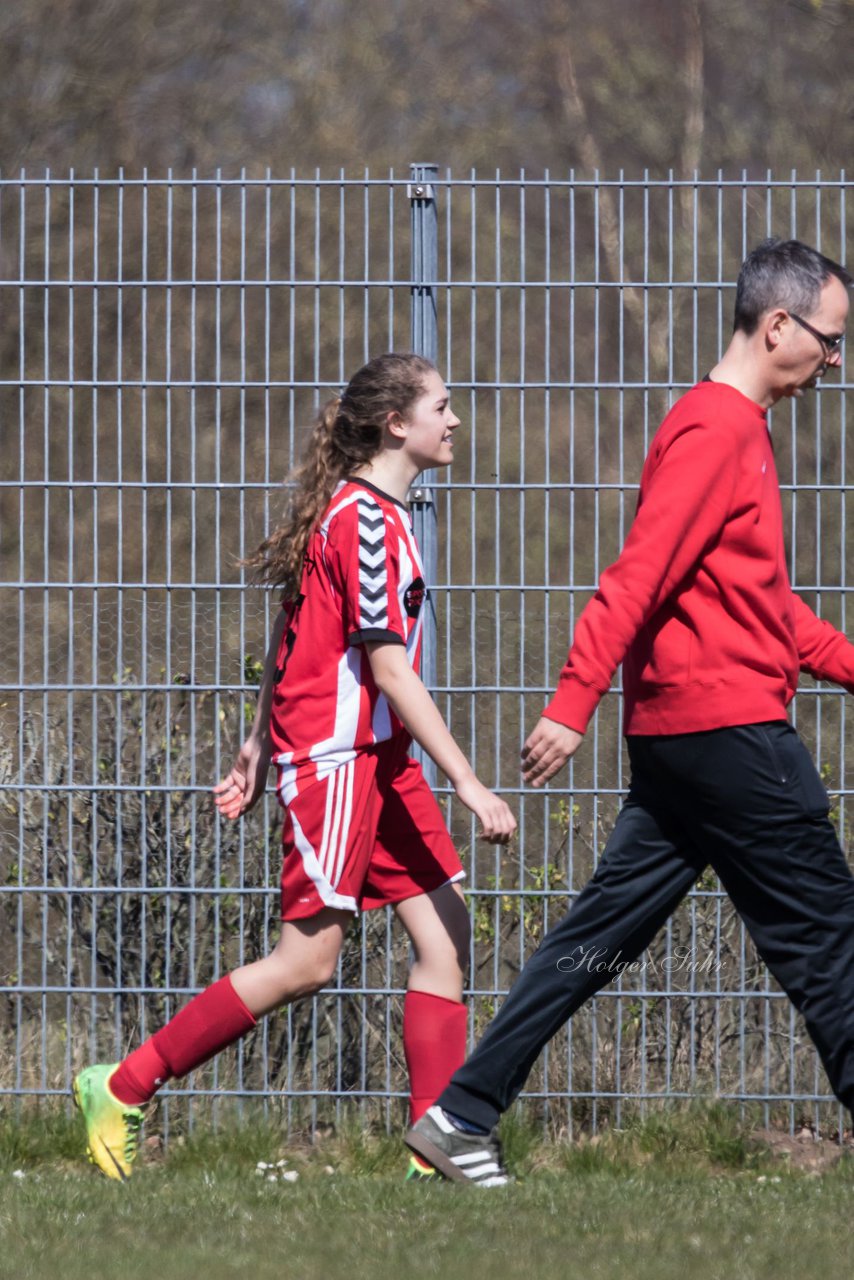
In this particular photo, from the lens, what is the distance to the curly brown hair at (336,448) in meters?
3.85

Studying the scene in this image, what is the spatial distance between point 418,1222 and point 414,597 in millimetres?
1287

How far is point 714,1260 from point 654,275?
7843 mm

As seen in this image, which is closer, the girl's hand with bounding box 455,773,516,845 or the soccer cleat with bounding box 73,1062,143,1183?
the girl's hand with bounding box 455,773,516,845

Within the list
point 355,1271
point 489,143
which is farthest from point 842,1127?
point 489,143

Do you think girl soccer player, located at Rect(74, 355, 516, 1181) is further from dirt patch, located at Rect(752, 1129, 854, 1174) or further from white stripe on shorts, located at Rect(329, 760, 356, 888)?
dirt patch, located at Rect(752, 1129, 854, 1174)

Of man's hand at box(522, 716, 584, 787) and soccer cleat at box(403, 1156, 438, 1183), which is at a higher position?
man's hand at box(522, 716, 584, 787)

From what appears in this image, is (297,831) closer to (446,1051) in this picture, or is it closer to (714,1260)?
(446,1051)

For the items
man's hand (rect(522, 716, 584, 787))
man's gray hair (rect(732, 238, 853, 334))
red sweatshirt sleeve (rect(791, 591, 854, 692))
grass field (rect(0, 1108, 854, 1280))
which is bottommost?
grass field (rect(0, 1108, 854, 1280))

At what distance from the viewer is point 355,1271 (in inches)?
119

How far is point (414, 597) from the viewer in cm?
380

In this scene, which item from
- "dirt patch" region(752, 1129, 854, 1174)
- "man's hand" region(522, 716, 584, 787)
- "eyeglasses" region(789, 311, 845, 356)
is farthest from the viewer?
"dirt patch" region(752, 1129, 854, 1174)

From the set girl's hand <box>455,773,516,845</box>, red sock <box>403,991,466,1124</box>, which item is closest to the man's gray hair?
girl's hand <box>455,773,516,845</box>

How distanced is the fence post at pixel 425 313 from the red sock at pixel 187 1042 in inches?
40.6

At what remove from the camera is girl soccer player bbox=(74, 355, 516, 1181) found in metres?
3.71
